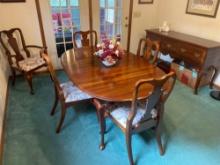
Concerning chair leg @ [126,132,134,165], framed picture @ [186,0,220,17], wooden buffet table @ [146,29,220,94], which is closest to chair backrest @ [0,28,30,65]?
chair leg @ [126,132,134,165]

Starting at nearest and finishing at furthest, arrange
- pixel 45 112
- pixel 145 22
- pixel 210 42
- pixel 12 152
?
pixel 12 152
pixel 45 112
pixel 210 42
pixel 145 22

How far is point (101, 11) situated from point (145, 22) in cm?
112

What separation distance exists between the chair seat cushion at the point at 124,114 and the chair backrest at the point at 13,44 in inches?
85.2

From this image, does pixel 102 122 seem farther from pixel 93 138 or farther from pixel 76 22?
pixel 76 22

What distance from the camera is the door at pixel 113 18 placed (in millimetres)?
3621

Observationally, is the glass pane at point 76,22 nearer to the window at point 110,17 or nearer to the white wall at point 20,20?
the window at point 110,17

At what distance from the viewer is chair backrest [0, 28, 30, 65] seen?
293 centimetres

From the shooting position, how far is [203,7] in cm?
308

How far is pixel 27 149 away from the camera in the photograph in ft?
6.21

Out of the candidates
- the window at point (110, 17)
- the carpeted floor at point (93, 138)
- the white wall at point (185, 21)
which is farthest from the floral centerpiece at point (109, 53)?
the white wall at point (185, 21)

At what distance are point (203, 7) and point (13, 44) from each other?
3348 millimetres

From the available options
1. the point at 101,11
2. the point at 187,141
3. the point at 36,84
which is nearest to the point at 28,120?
the point at 36,84

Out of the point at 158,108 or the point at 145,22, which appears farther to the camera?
the point at 145,22

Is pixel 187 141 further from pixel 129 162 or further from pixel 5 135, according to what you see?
pixel 5 135
